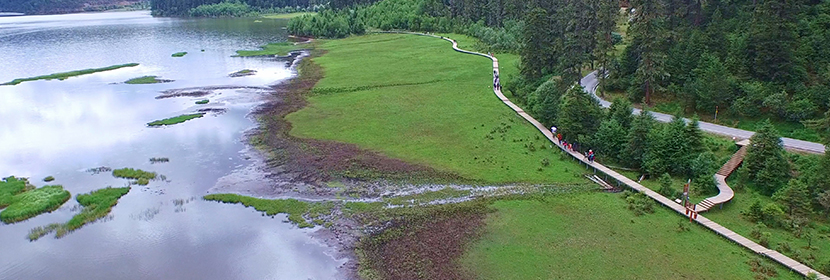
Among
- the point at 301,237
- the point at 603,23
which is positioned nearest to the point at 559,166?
the point at 301,237

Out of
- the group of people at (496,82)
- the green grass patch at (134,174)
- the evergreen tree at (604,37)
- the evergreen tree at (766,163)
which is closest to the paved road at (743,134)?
the evergreen tree at (766,163)

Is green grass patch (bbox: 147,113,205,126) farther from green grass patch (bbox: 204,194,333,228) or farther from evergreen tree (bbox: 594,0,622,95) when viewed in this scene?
evergreen tree (bbox: 594,0,622,95)

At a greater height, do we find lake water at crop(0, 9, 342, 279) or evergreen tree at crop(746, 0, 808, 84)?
evergreen tree at crop(746, 0, 808, 84)

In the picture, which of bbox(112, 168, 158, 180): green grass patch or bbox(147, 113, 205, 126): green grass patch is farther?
bbox(147, 113, 205, 126): green grass patch

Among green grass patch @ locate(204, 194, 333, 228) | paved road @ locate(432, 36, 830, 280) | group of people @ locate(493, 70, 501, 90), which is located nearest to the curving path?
paved road @ locate(432, 36, 830, 280)

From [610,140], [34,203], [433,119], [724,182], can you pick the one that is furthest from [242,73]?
[724,182]

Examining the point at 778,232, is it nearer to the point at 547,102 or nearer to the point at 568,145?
the point at 568,145
